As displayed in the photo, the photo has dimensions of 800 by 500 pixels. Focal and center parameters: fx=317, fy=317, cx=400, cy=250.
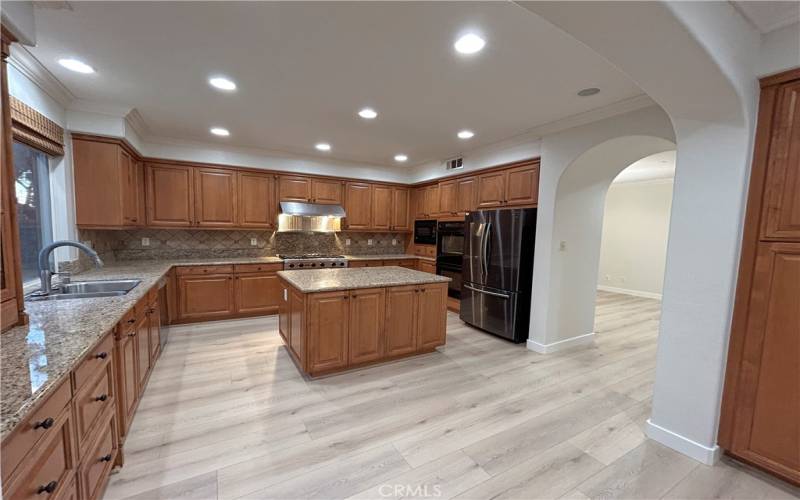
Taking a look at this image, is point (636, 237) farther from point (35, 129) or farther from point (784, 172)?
point (35, 129)

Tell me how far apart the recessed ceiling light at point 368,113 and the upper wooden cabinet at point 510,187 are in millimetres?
1850

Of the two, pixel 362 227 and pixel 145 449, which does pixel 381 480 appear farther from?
pixel 362 227

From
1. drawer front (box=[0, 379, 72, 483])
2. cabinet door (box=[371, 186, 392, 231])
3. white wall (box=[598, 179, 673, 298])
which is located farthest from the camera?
white wall (box=[598, 179, 673, 298])

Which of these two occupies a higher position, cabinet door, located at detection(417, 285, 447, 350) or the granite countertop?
the granite countertop

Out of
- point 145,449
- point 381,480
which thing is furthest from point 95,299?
point 381,480

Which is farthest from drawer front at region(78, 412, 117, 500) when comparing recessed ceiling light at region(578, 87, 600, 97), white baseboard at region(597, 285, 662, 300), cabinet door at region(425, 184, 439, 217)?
white baseboard at region(597, 285, 662, 300)

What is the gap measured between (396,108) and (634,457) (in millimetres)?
3205

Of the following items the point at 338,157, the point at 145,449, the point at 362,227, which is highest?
the point at 338,157

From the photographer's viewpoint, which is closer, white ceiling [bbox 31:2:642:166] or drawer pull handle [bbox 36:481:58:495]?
drawer pull handle [bbox 36:481:58:495]

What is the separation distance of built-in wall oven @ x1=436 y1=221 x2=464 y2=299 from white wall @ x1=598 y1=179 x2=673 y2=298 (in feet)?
12.0

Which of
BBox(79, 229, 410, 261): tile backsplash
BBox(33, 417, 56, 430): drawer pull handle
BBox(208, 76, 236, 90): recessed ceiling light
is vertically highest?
BBox(208, 76, 236, 90): recessed ceiling light

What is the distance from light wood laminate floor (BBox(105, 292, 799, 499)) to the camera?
1.72 metres

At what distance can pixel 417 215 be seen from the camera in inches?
233

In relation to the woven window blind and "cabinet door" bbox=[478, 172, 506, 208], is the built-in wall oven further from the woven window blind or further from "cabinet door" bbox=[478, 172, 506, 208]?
the woven window blind
